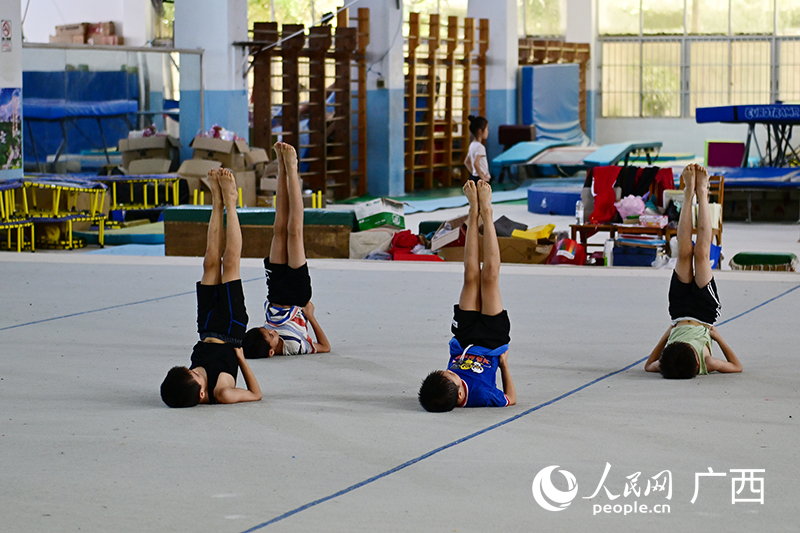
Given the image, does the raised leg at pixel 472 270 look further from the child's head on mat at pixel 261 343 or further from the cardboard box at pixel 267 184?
the cardboard box at pixel 267 184

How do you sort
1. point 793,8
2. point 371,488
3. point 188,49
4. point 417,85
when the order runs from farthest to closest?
point 793,8, point 417,85, point 188,49, point 371,488

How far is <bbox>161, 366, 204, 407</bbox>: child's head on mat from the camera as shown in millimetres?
3486

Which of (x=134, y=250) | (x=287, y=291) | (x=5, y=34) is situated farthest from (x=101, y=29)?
(x=287, y=291)

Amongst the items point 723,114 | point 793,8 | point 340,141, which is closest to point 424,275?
point 723,114

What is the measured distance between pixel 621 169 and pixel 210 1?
6.99 metres

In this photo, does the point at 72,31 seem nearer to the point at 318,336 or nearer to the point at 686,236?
the point at 318,336

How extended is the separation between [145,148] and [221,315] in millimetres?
10315

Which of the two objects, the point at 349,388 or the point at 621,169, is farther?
the point at 621,169

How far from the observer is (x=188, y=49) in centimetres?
1375

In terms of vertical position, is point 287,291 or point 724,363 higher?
point 287,291

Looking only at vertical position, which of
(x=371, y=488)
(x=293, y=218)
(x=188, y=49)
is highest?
(x=188, y=49)

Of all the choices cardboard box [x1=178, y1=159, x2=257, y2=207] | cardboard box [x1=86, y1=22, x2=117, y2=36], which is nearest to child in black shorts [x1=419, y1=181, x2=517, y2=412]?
cardboard box [x1=178, y1=159, x2=257, y2=207]

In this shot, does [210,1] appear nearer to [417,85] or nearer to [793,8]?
[417,85]

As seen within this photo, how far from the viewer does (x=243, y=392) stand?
362 cm
